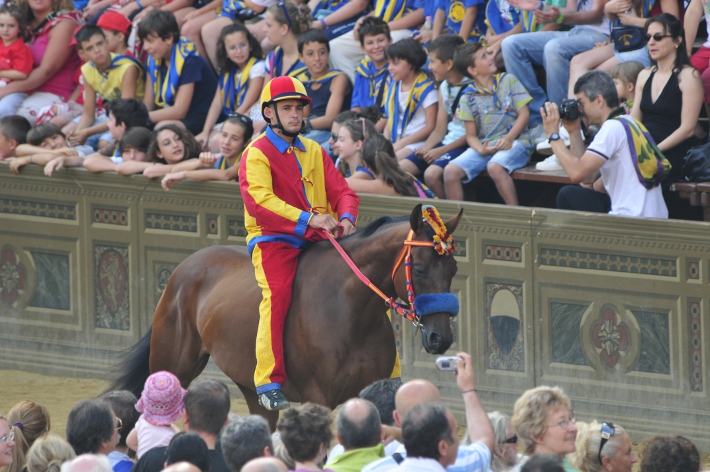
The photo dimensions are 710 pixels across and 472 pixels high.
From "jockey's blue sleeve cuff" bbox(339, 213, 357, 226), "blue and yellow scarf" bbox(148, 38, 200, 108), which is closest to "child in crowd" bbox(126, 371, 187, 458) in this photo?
"jockey's blue sleeve cuff" bbox(339, 213, 357, 226)

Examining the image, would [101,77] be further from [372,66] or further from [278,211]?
[278,211]

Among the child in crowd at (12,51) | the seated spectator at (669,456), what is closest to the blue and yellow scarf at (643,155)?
the seated spectator at (669,456)

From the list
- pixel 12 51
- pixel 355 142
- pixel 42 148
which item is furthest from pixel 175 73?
pixel 355 142

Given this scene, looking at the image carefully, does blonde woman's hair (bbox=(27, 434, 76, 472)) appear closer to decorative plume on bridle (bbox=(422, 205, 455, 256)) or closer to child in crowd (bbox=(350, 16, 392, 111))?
decorative plume on bridle (bbox=(422, 205, 455, 256))

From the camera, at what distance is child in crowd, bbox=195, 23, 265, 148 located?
37.0ft

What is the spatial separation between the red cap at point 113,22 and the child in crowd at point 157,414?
22.6 ft

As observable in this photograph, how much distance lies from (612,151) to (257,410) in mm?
3105

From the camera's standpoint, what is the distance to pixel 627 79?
925 cm

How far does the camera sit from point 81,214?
1093cm

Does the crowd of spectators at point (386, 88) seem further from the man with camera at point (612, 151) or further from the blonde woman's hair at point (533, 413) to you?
the blonde woman's hair at point (533, 413)

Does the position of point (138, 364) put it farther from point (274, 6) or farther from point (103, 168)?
point (274, 6)

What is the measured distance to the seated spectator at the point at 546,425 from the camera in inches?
203

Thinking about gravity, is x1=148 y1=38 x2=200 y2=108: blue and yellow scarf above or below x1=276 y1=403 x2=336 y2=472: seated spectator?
above

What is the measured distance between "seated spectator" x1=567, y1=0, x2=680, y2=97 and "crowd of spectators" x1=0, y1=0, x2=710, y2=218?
0.6 inches
